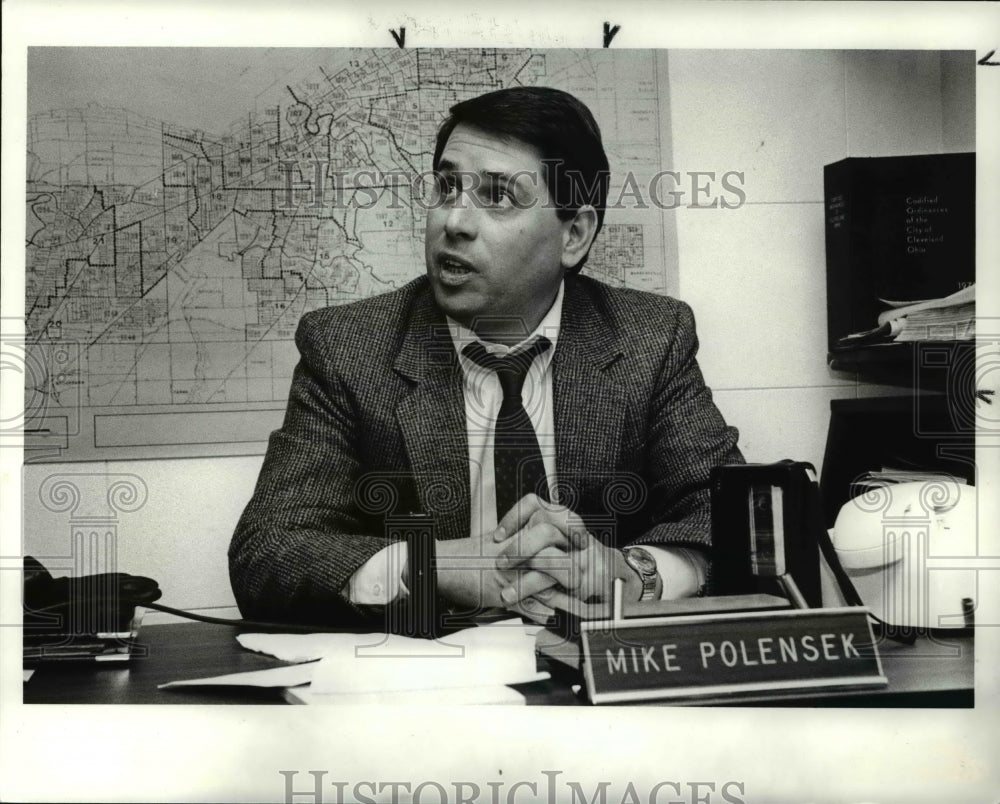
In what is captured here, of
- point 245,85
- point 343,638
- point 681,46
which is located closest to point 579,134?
point 681,46

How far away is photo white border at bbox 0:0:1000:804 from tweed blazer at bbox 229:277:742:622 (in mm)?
260

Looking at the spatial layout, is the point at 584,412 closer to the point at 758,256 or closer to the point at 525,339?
the point at 525,339

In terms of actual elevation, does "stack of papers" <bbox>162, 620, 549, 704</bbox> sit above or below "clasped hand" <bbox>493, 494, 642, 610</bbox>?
below

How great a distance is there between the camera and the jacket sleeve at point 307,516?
4.96 ft

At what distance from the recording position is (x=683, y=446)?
1579mm

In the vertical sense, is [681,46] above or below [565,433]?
above

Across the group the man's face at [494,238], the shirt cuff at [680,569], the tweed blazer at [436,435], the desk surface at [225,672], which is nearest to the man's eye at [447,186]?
the man's face at [494,238]

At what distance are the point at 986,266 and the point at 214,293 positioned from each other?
126 centimetres

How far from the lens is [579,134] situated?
159 cm

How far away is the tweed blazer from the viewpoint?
1.55 meters

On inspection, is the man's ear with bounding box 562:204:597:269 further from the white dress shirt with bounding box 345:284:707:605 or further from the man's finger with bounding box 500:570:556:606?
the man's finger with bounding box 500:570:556:606

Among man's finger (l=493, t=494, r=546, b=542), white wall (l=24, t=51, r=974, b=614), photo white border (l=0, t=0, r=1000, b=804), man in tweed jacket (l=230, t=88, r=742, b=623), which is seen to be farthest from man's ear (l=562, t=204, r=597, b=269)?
man's finger (l=493, t=494, r=546, b=542)

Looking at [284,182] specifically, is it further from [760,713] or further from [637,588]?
[760,713]

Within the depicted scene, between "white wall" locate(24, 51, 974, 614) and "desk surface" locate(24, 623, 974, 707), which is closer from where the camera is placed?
"desk surface" locate(24, 623, 974, 707)
